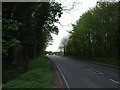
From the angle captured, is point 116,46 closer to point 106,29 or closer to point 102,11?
point 106,29

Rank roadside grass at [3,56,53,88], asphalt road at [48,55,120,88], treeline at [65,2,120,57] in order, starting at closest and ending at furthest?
roadside grass at [3,56,53,88] → asphalt road at [48,55,120,88] → treeline at [65,2,120,57]

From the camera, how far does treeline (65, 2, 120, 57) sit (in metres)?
34.1

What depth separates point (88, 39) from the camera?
4834cm

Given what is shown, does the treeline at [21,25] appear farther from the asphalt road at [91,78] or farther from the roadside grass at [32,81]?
the asphalt road at [91,78]

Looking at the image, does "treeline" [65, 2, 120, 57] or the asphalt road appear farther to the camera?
"treeline" [65, 2, 120, 57]

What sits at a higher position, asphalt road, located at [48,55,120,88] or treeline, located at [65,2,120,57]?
treeline, located at [65,2,120,57]

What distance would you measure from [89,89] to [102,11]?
87.3 feet

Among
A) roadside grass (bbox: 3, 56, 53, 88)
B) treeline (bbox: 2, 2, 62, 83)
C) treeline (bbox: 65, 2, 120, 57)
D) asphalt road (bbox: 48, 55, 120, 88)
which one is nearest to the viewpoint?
roadside grass (bbox: 3, 56, 53, 88)

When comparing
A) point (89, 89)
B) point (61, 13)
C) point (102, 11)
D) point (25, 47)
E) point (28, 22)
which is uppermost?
point (102, 11)

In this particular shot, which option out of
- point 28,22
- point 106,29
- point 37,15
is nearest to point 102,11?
point 106,29

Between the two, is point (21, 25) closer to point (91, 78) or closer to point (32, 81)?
point (32, 81)

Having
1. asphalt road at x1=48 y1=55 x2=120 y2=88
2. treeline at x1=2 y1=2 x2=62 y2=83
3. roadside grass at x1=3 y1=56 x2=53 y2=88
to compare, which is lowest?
asphalt road at x1=48 y1=55 x2=120 y2=88

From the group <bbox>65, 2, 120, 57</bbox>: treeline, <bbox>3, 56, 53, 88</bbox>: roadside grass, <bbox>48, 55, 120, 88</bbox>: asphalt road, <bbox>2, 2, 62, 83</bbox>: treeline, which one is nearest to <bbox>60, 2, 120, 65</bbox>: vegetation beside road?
<bbox>65, 2, 120, 57</bbox>: treeline

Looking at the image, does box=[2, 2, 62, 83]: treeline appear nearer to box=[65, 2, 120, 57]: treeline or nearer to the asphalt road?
the asphalt road
